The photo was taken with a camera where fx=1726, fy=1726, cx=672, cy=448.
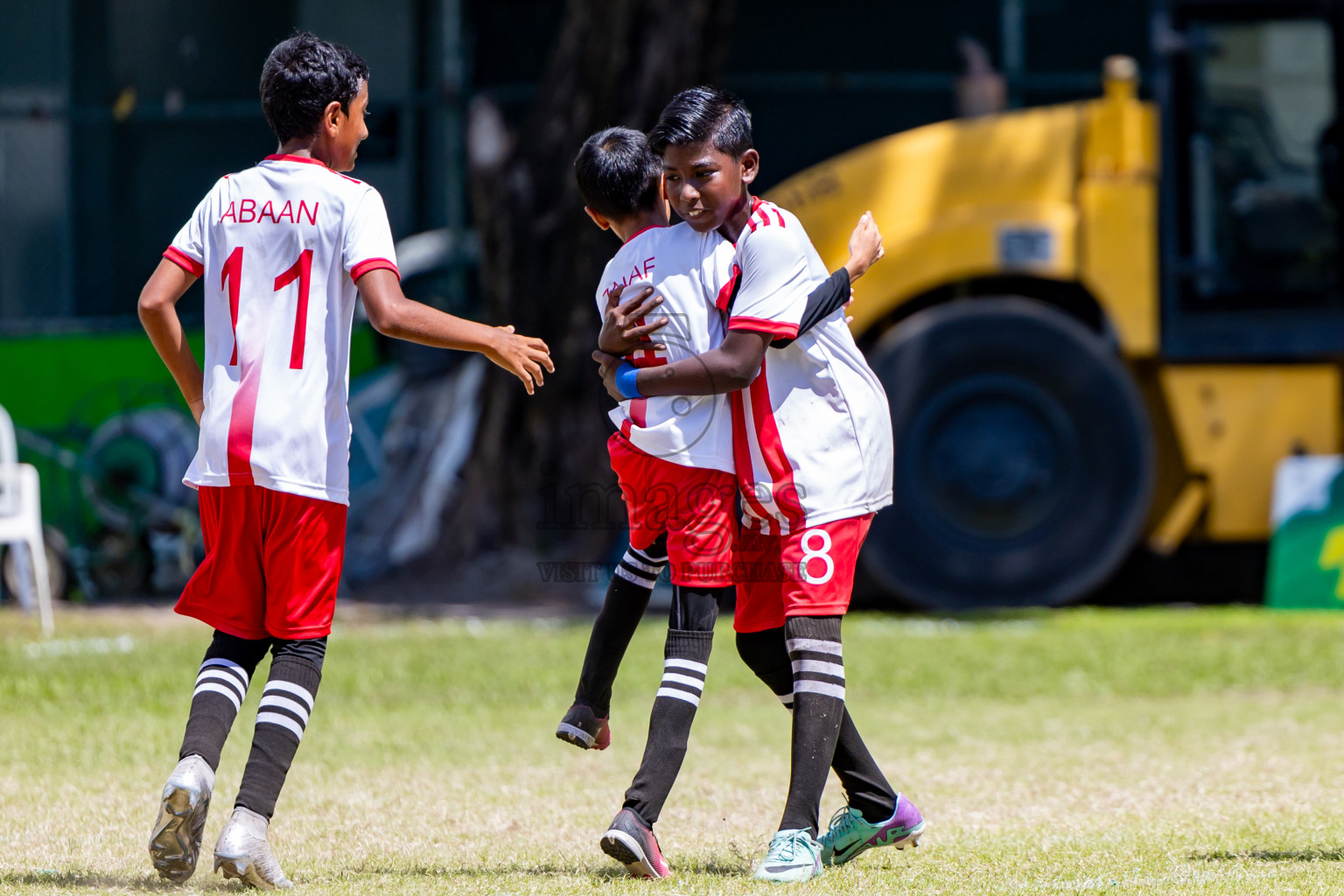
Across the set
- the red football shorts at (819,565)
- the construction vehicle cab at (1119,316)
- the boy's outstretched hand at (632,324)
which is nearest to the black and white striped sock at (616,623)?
the red football shorts at (819,565)

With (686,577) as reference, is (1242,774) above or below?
below

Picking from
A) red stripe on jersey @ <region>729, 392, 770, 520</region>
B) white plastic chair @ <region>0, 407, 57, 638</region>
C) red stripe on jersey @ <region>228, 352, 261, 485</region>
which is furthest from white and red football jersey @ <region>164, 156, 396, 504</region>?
white plastic chair @ <region>0, 407, 57, 638</region>

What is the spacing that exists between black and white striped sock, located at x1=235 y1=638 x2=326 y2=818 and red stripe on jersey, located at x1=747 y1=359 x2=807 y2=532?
112 centimetres

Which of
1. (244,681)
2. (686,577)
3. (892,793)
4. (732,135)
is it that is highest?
(732,135)

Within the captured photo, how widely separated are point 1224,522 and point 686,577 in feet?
22.0

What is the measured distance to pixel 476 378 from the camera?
12133 mm

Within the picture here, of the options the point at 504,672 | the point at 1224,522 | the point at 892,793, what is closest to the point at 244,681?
the point at 892,793

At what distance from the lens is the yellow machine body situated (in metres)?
9.76

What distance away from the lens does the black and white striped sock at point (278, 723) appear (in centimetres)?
378

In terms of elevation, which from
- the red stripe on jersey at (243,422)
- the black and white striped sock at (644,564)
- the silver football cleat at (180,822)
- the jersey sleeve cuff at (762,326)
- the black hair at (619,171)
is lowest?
the silver football cleat at (180,822)

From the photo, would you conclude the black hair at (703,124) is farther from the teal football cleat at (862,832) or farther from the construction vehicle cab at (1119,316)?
the construction vehicle cab at (1119,316)

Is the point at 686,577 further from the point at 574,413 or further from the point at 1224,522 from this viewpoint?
the point at 574,413

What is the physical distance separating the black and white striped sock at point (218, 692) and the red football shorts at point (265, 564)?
38 millimetres

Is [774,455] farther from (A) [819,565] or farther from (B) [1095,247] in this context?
(B) [1095,247]
